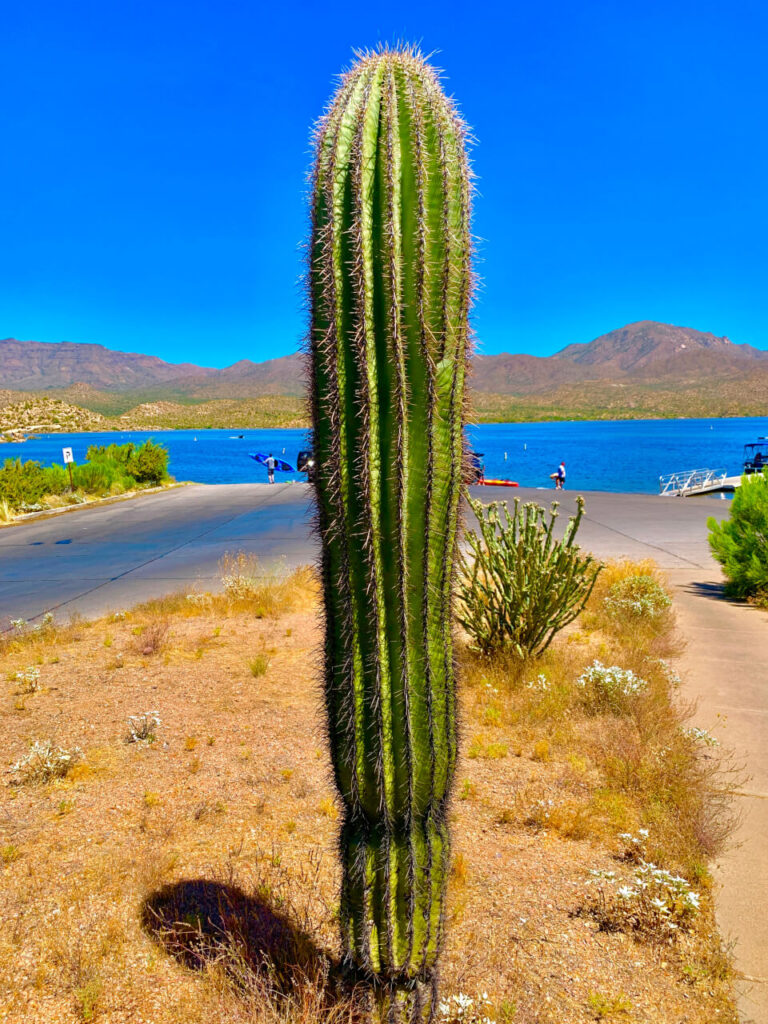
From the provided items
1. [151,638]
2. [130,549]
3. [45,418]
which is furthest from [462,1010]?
[45,418]

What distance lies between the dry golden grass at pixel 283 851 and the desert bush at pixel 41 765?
90 mm

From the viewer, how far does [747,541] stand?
33.6 feet

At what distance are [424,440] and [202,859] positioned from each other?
107 inches

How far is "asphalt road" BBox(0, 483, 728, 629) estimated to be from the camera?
38.0 feet

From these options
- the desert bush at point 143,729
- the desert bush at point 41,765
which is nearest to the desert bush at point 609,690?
the desert bush at point 143,729

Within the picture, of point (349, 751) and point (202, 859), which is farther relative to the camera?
point (202, 859)

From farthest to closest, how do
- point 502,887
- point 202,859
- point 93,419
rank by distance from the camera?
1. point 93,419
2. point 202,859
3. point 502,887

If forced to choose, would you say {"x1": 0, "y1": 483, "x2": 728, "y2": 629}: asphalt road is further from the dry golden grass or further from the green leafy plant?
the dry golden grass

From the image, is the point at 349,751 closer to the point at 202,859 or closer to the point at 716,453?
the point at 202,859

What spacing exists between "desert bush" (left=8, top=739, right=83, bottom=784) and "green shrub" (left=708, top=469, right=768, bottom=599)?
8.92 meters

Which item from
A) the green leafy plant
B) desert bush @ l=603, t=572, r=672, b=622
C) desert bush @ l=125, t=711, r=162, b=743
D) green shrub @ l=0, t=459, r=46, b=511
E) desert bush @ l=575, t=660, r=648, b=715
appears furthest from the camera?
green shrub @ l=0, t=459, r=46, b=511

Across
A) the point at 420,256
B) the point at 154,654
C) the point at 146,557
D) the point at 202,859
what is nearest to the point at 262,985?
the point at 202,859

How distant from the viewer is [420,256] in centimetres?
236

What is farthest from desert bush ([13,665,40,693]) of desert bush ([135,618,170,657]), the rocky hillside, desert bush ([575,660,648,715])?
the rocky hillside
